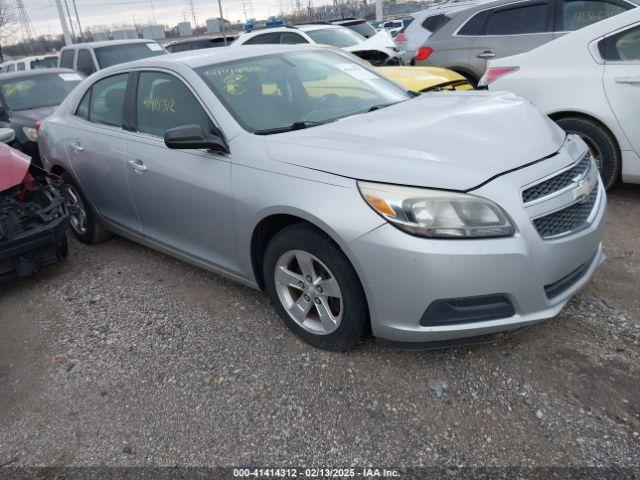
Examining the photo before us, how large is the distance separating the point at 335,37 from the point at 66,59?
5853 millimetres

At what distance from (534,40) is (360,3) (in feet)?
166

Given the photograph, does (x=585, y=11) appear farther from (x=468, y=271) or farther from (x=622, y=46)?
(x=468, y=271)

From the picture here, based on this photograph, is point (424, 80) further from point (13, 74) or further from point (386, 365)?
point (13, 74)

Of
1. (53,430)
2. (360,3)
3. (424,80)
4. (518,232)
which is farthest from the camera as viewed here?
(360,3)

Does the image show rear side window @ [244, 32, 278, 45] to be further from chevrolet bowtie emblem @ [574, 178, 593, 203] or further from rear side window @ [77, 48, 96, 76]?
chevrolet bowtie emblem @ [574, 178, 593, 203]

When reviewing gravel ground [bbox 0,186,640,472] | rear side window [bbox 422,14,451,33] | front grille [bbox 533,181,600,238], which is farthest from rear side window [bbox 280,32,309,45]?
front grille [bbox 533,181,600,238]

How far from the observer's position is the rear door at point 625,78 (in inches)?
170

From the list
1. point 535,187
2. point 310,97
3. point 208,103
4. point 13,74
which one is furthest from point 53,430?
point 13,74

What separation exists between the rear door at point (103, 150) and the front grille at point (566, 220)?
290 cm

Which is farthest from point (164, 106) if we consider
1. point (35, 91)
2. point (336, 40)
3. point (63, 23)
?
point (63, 23)

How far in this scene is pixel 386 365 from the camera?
280 centimetres

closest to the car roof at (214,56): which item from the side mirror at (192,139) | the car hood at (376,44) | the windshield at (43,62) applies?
the side mirror at (192,139)

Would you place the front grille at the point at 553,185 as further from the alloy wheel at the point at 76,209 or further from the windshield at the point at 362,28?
the windshield at the point at 362,28

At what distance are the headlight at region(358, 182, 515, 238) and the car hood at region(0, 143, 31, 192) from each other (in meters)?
3.05
